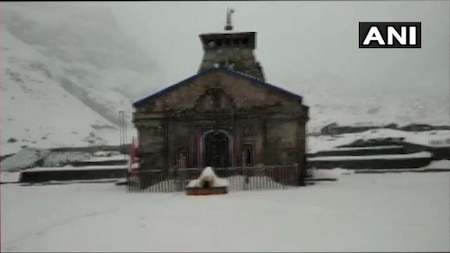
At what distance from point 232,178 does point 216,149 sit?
2.03 metres

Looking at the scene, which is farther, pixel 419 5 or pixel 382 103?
pixel 382 103

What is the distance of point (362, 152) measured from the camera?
18547 millimetres

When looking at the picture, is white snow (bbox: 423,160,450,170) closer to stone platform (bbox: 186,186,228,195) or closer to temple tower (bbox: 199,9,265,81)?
stone platform (bbox: 186,186,228,195)

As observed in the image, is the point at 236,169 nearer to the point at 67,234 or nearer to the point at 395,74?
the point at 395,74

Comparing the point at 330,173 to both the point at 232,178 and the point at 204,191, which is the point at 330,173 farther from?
the point at 204,191

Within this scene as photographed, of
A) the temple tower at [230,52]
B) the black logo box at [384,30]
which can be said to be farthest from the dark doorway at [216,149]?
the black logo box at [384,30]

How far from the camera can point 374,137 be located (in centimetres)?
1931

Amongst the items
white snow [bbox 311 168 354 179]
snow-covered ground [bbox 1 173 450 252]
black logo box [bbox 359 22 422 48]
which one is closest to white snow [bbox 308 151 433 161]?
white snow [bbox 311 168 354 179]

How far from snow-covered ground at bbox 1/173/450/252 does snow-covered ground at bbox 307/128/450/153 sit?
2036 millimetres

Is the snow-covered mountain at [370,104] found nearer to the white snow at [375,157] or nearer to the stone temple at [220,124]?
the white snow at [375,157]

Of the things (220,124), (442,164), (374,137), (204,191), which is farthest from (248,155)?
(374,137)

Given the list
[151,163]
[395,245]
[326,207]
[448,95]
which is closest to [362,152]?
[448,95]

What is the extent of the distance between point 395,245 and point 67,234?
4838 mm

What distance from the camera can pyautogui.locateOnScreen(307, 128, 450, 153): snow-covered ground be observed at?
12481mm
